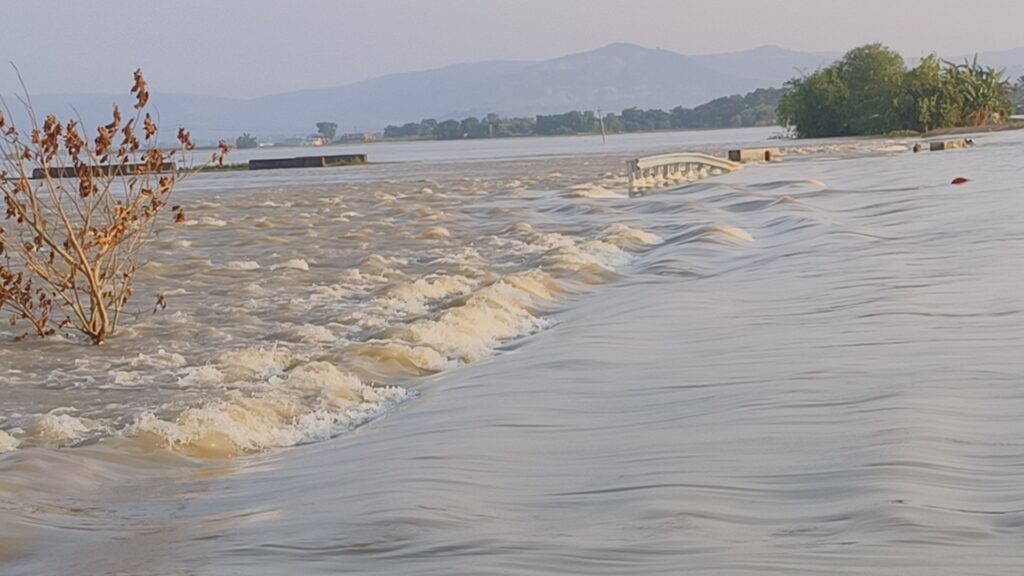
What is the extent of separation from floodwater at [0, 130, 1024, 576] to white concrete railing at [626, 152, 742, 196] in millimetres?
15123

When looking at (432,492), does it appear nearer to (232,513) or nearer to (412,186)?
(232,513)

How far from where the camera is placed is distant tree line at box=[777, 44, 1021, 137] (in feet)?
267

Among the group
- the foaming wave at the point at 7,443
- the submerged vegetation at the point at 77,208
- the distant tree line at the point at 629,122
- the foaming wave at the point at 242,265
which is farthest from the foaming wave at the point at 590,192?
the distant tree line at the point at 629,122

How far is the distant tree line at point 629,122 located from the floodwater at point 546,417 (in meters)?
162

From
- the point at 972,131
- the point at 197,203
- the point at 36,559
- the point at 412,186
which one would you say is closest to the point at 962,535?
the point at 36,559

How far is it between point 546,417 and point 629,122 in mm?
181678

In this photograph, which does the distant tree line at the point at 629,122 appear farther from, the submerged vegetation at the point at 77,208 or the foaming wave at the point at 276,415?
the foaming wave at the point at 276,415

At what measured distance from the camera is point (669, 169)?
1411 inches

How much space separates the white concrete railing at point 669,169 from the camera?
32156mm

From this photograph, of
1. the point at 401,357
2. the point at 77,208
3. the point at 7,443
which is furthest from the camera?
the point at 77,208

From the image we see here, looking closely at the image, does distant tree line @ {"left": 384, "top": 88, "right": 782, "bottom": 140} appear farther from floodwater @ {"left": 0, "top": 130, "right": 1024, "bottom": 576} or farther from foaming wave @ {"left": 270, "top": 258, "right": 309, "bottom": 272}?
floodwater @ {"left": 0, "top": 130, "right": 1024, "bottom": 576}

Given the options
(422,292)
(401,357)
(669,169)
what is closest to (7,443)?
(401,357)

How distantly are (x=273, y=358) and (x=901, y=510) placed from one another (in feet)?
18.6

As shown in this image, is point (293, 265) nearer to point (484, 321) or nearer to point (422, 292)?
point (422, 292)
